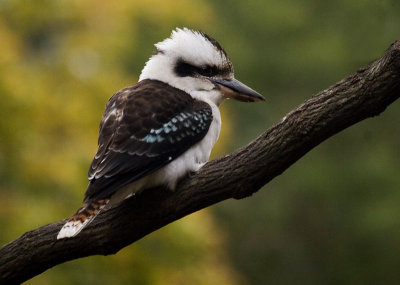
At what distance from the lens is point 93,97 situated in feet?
22.9

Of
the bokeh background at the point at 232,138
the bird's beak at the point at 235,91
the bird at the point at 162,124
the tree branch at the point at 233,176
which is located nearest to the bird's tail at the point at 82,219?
the bird at the point at 162,124

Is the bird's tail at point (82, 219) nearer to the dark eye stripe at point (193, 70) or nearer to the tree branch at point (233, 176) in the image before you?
the tree branch at point (233, 176)

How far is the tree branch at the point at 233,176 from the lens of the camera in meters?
3.50

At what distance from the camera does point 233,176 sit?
3.77m

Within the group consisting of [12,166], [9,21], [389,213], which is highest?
[9,21]

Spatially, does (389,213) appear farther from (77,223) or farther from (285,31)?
(77,223)

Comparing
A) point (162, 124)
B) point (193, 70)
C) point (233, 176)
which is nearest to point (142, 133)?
point (162, 124)

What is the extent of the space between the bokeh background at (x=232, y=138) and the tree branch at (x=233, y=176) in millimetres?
1908

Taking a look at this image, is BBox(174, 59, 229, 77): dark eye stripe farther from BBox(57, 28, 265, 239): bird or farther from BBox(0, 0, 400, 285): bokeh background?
BBox(0, 0, 400, 285): bokeh background

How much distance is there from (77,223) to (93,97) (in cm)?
345

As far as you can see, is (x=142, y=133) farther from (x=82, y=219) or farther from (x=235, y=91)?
(x=235, y=91)

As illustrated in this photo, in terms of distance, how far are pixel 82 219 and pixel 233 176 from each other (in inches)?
28.2

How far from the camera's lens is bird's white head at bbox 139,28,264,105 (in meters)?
4.45

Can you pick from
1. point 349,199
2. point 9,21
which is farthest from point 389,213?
point 9,21
